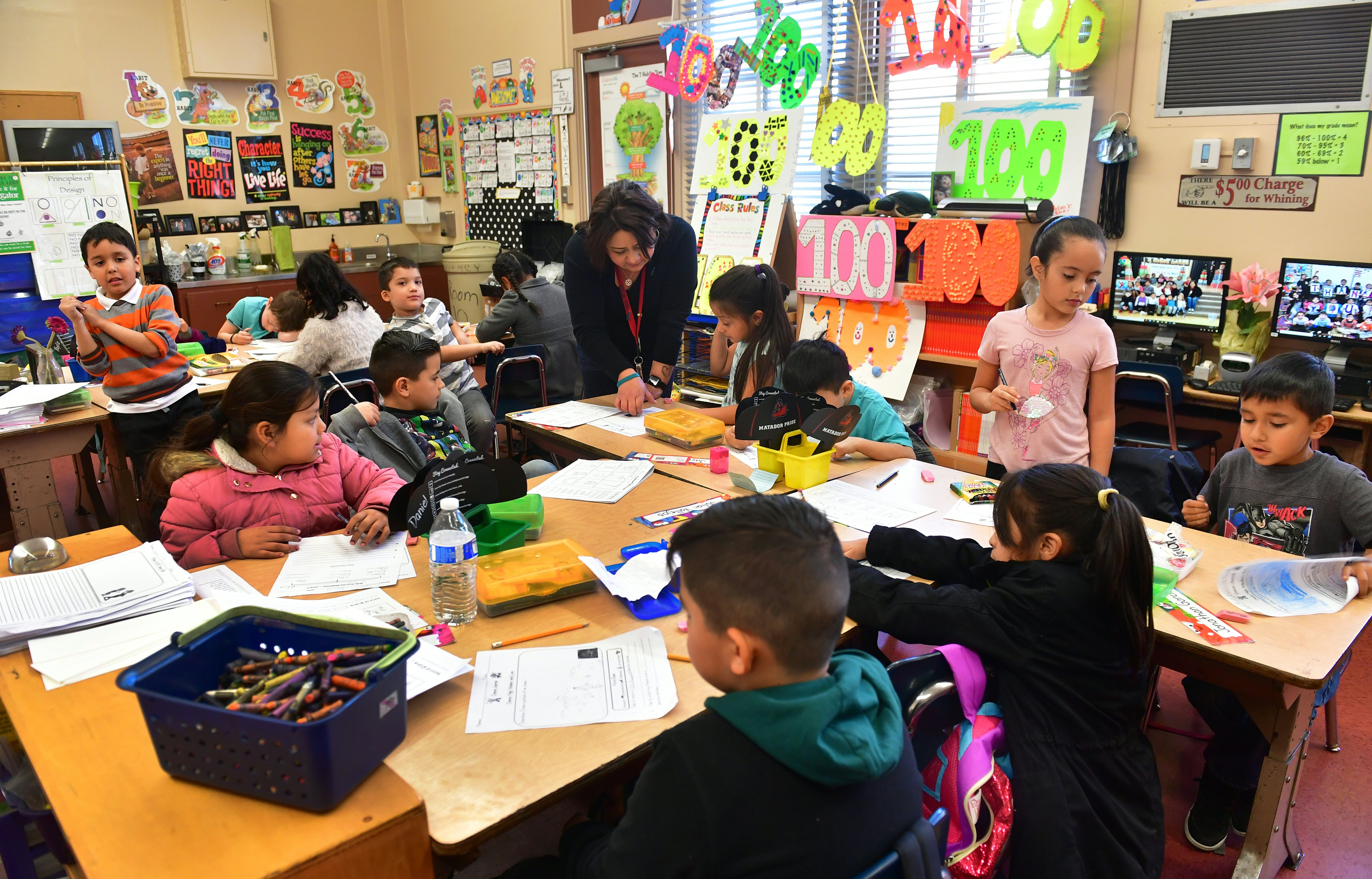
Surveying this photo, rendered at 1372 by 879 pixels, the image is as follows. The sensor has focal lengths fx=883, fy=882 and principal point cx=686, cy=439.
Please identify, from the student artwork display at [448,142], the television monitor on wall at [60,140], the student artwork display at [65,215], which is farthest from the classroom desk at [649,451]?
the student artwork display at [448,142]

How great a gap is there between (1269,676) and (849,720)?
96cm

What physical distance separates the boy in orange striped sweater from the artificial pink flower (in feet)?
13.3

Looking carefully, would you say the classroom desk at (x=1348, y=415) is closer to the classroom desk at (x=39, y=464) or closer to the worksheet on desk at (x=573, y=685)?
the worksheet on desk at (x=573, y=685)

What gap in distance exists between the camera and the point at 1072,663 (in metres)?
1.43

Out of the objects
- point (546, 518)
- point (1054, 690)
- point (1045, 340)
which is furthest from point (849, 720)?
point (1045, 340)

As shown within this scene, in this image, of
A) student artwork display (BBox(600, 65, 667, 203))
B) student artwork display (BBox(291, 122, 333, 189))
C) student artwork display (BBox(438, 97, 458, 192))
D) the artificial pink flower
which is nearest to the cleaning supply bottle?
student artwork display (BBox(291, 122, 333, 189))

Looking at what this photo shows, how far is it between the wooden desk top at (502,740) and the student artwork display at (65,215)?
5.07m

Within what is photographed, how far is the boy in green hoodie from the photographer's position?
0.94 meters

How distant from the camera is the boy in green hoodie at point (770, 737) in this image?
0.94 meters

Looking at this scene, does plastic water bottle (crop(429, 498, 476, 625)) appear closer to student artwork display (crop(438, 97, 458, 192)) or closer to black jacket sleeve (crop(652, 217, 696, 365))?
black jacket sleeve (crop(652, 217, 696, 365))

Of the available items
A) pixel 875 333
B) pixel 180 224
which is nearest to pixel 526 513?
pixel 875 333

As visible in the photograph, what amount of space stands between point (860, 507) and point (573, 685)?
40.2 inches

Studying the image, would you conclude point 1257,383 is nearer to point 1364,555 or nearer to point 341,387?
point 1364,555

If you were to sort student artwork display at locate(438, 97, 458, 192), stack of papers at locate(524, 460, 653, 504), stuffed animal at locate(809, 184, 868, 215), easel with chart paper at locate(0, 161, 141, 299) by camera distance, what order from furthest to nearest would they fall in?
student artwork display at locate(438, 97, 458, 192) → easel with chart paper at locate(0, 161, 141, 299) → stuffed animal at locate(809, 184, 868, 215) → stack of papers at locate(524, 460, 653, 504)
